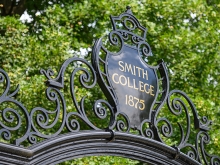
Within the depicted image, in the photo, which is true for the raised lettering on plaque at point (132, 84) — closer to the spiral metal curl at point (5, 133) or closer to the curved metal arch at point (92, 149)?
the curved metal arch at point (92, 149)

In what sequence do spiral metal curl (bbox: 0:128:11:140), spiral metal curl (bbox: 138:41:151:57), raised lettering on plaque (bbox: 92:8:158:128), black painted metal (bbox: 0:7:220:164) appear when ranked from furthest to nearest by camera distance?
spiral metal curl (bbox: 138:41:151:57)
raised lettering on plaque (bbox: 92:8:158:128)
black painted metal (bbox: 0:7:220:164)
spiral metal curl (bbox: 0:128:11:140)

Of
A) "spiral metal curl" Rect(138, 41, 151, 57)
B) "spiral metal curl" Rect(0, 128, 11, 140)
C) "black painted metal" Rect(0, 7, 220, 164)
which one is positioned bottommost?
"spiral metal curl" Rect(0, 128, 11, 140)

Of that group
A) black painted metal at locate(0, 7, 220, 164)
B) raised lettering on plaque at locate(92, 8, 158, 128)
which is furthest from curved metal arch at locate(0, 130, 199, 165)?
raised lettering on plaque at locate(92, 8, 158, 128)

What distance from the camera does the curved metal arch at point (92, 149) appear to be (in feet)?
15.5

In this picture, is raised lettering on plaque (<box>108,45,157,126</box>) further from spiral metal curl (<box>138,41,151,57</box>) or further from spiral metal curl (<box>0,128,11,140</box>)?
spiral metal curl (<box>0,128,11,140</box>)

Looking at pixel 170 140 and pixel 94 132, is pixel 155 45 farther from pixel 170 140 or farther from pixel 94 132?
pixel 94 132

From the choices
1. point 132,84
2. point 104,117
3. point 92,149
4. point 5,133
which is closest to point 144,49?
point 132,84

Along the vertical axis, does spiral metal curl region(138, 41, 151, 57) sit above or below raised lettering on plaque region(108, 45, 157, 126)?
above

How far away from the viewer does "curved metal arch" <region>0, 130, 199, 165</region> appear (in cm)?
472

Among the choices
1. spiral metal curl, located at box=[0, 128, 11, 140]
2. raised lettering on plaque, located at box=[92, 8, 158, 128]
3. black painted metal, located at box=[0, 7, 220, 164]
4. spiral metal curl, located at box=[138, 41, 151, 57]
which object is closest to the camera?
spiral metal curl, located at box=[0, 128, 11, 140]

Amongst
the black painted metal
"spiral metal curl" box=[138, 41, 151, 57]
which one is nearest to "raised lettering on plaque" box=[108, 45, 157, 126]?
the black painted metal

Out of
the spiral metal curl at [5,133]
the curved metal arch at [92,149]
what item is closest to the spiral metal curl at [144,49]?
the curved metal arch at [92,149]

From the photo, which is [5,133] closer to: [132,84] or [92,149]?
[92,149]

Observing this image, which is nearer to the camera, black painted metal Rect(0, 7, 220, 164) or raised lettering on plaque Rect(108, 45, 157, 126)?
black painted metal Rect(0, 7, 220, 164)
